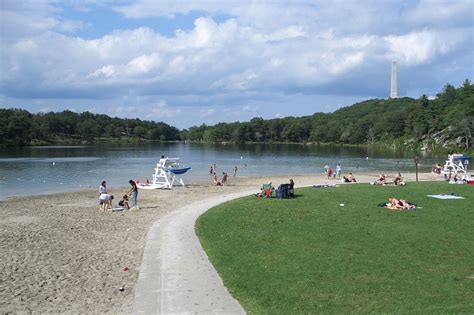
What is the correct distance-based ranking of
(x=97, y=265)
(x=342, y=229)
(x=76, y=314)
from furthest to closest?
(x=342, y=229), (x=97, y=265), (x=76, y=314)

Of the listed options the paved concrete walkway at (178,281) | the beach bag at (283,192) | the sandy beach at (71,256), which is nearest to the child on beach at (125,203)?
the sandy beach at (71,256)

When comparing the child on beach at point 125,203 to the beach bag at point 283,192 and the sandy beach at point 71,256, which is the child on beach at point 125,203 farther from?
the beach bag at point 283,192

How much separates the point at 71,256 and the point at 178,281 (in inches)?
233

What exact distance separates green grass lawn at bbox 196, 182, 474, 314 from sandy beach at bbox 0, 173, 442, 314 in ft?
9.28

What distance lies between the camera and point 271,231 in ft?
57.2

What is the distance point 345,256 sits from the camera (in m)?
13.3

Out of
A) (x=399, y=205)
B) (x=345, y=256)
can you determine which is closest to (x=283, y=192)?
(x=399, y=205)

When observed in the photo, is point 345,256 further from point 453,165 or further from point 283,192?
point 453,165

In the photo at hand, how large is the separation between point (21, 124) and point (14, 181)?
12689 cm

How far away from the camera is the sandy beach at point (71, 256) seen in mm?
11180

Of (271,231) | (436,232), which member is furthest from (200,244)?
(436,232)

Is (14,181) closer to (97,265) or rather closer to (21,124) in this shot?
(97,265)

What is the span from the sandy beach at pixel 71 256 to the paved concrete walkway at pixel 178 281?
41 centimetres

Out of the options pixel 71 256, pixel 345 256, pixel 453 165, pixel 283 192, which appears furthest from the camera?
pixel 453 165
